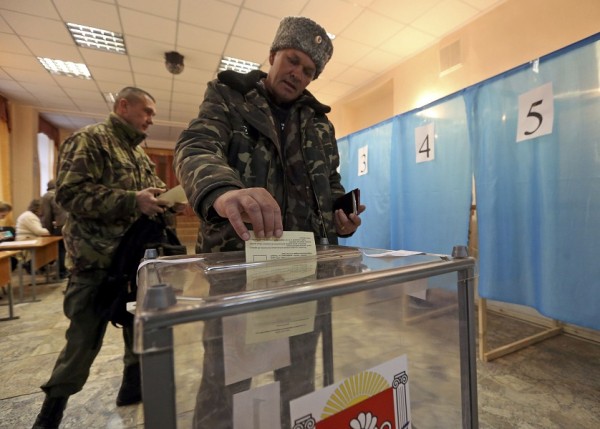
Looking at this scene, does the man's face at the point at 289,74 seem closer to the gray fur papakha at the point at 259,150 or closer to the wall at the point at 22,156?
the gray fur papakha at the point at 259,150

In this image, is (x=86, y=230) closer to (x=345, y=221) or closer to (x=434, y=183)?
(x=345, y=221)

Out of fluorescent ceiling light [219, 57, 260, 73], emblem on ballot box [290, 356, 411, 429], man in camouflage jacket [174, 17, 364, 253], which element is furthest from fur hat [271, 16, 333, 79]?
fluorescent ceiling light [219, 57, 260, 73]

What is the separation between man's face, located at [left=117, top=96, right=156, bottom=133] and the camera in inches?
49.1

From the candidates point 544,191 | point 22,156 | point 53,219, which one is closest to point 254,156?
point 544,191

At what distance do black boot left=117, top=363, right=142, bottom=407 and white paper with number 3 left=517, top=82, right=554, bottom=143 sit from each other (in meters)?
2.01

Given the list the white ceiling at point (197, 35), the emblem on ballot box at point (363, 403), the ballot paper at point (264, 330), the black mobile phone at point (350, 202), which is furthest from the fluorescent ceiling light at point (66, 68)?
the emblem on ballot box at point (363, 403)

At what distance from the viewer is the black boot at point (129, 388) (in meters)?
1.25

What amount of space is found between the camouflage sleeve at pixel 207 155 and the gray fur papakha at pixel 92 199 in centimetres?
52

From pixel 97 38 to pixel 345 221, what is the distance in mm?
3519

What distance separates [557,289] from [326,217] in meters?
1.17

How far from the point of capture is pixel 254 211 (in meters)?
0.43

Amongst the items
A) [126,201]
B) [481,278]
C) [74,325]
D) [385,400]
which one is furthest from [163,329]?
[481,278]

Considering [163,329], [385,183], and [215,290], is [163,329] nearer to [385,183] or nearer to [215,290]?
[215,290]

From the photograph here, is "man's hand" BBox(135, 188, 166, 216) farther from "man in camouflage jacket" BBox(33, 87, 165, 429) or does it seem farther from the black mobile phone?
the black mobile phone
